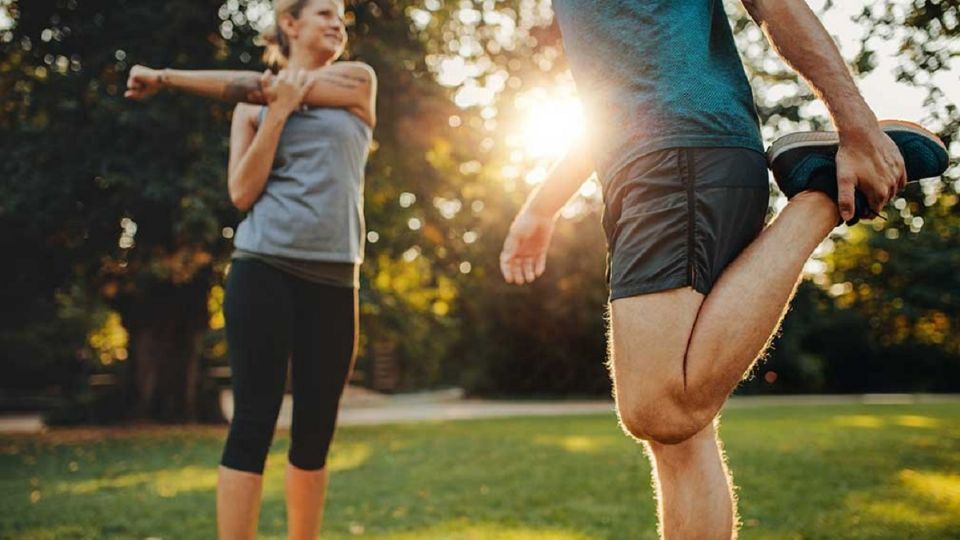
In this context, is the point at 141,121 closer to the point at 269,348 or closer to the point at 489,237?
the point at 269,348

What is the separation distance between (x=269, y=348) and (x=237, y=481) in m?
0.40

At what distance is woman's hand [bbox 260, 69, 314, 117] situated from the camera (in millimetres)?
2832

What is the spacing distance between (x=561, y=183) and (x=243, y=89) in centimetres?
111

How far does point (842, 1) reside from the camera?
543 centimetres

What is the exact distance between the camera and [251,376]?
2.72 m

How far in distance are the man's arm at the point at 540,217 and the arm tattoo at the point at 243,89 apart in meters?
0.96

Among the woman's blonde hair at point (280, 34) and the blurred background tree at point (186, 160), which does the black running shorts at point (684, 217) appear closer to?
the woman's blonde hair at point (280, 34)

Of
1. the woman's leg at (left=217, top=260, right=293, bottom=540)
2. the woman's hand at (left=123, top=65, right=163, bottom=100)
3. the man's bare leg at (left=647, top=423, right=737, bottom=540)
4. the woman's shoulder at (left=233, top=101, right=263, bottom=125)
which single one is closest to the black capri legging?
the woman's leg at (left=217, top=260, right=293, bottom=540)

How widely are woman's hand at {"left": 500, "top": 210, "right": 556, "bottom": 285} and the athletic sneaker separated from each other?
2.46 feet

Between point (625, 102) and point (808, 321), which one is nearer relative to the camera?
point (625, 102)

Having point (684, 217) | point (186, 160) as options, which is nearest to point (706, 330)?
point (684, 217)

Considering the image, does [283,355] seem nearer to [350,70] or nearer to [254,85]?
[254,85]

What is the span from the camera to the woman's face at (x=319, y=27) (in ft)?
9.91

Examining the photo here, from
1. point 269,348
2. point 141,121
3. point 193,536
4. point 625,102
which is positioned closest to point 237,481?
point 269,348
